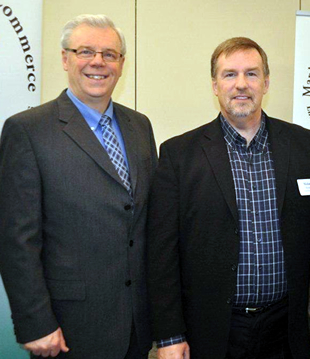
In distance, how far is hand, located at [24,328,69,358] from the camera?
170cm

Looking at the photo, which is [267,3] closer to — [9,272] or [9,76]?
[9,76]

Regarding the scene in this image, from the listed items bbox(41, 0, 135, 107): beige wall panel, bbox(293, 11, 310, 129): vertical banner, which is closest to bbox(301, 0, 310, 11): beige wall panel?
bbox(293, 11, 310, 129): vertical banner

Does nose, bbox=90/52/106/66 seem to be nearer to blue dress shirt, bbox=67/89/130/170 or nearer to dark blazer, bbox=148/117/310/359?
blue dress shirt, bbox=67/89/130/170

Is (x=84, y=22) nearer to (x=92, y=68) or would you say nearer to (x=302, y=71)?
(x=92, y=68)

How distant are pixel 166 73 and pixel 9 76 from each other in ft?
4.46

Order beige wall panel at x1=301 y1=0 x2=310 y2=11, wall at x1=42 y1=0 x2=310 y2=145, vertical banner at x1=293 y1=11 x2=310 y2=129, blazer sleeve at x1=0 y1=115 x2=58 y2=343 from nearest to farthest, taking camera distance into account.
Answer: blazer sleeve at x1=0 y1=115 x2=58 y2=343, vertical banner at x1=293 y1=11 x2=310 y2=129, wall at x1=42 y1=0 x2=310 y2=145, beige wall panel at x1=301 y1=0 x2=310 y2=11

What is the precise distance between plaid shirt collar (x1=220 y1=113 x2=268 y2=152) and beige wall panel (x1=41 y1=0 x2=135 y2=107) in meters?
1.75

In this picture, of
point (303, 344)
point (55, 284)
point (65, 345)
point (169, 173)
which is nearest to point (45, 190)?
point (55, 284)

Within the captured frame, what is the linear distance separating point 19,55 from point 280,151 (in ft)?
4.95

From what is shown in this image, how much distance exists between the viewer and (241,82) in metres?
1.87

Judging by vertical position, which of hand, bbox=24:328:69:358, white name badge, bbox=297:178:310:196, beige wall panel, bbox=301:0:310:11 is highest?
beige wall panel, bbox=301:0:310:11

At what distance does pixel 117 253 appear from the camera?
1.82m

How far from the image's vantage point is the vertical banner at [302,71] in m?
2.90

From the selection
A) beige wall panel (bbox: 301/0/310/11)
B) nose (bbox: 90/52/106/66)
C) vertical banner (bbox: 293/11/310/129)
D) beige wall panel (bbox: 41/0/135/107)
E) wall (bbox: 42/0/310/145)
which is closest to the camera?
nose (bbox: 90/52/106/66)
